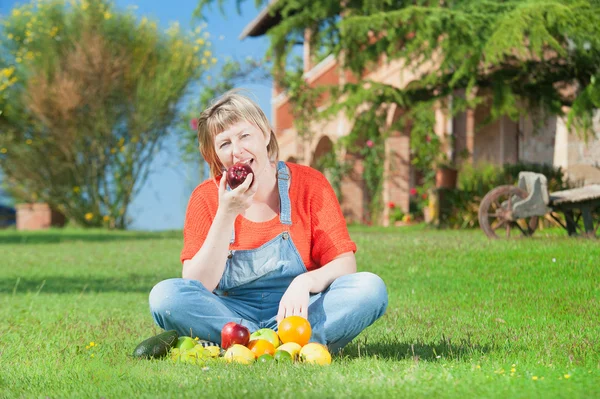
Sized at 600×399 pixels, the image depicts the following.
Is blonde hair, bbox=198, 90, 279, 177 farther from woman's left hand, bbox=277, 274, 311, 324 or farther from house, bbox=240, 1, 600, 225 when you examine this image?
house, bbox=240, 1, 600, 225

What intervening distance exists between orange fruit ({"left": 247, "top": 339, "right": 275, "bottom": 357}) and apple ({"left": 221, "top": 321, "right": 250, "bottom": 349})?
0.16 feet

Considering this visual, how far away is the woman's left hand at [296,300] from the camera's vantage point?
11.9ft

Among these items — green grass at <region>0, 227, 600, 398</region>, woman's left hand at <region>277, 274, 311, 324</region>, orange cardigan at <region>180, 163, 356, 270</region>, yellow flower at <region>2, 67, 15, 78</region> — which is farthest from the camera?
yellow flower at <region>2, 67, 15, 78</region>

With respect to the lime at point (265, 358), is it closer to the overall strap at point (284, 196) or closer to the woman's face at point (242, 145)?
the overall strap at point (284, 196)

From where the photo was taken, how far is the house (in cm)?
1425

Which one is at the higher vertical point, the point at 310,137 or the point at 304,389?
the point at 310,137

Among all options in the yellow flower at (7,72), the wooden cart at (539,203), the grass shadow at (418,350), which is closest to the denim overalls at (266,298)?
the grass shadow at (418,350)

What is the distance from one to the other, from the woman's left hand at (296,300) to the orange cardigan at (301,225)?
279mm

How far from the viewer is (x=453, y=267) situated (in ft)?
27.4

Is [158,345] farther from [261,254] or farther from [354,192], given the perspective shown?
[354,192]

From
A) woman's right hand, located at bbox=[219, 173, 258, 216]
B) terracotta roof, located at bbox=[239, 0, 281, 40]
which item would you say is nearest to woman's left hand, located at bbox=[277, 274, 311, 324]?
woman's right hand, located at bbox=[219, 173, 258, 216]

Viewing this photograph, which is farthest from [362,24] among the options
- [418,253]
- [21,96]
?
[21,96]

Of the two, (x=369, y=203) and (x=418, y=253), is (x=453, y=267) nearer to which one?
(x=418, y=253)

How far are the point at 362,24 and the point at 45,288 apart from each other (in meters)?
5.51
